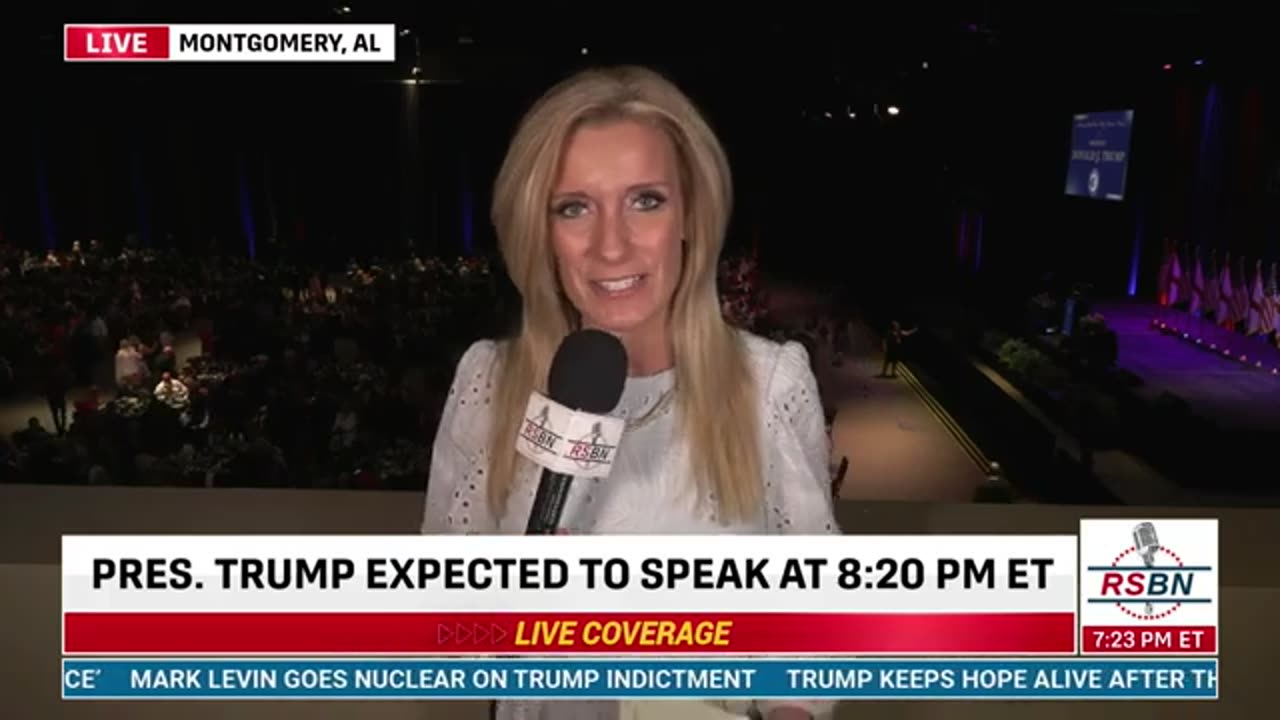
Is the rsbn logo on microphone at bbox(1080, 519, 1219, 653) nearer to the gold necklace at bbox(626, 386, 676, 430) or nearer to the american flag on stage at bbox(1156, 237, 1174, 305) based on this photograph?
the gold necklace at bbox(626, 386, 676, 430)

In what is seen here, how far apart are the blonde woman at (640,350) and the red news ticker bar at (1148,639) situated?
0.52m

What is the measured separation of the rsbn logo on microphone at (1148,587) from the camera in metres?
1.87

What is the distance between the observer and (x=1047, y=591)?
6.16 ft

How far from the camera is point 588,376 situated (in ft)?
4.44

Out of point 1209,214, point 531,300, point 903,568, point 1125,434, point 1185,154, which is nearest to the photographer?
point 531,300

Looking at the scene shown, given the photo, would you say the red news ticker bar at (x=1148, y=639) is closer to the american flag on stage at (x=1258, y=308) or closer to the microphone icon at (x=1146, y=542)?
the microphone icon at (x=1146, y=542)

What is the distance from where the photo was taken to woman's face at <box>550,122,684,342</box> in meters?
1.52

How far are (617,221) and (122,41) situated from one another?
23.4 ft

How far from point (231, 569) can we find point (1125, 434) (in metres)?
9.31

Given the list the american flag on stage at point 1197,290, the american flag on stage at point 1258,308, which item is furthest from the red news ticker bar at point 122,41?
the american flag on stage at point 1197,290

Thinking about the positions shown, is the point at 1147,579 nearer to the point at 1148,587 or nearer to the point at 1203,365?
the point at 1148,587

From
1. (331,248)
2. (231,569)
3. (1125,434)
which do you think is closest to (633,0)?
(1125,434)

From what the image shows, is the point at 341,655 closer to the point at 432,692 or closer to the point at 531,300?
the point at 432,692

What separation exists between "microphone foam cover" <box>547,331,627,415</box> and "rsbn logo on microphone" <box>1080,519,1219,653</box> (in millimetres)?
913
